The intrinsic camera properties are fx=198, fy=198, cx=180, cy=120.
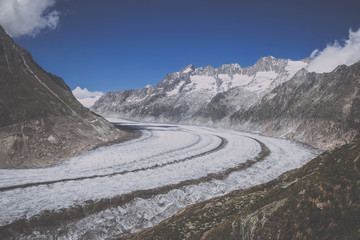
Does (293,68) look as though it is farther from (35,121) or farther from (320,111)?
Result: (35,121)

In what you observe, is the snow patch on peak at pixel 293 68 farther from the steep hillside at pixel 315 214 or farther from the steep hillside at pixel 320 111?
the steep hillside at pixel 315 214

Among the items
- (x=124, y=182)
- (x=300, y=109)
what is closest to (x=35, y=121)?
(x=124, y=182)

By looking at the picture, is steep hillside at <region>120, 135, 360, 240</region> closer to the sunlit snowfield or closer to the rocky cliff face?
the sunlit snowfield

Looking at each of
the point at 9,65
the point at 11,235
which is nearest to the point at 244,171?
the point at 11,235

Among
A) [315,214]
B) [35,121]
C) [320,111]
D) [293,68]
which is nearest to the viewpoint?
[315,214]

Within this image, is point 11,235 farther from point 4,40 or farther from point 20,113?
point 4,40
